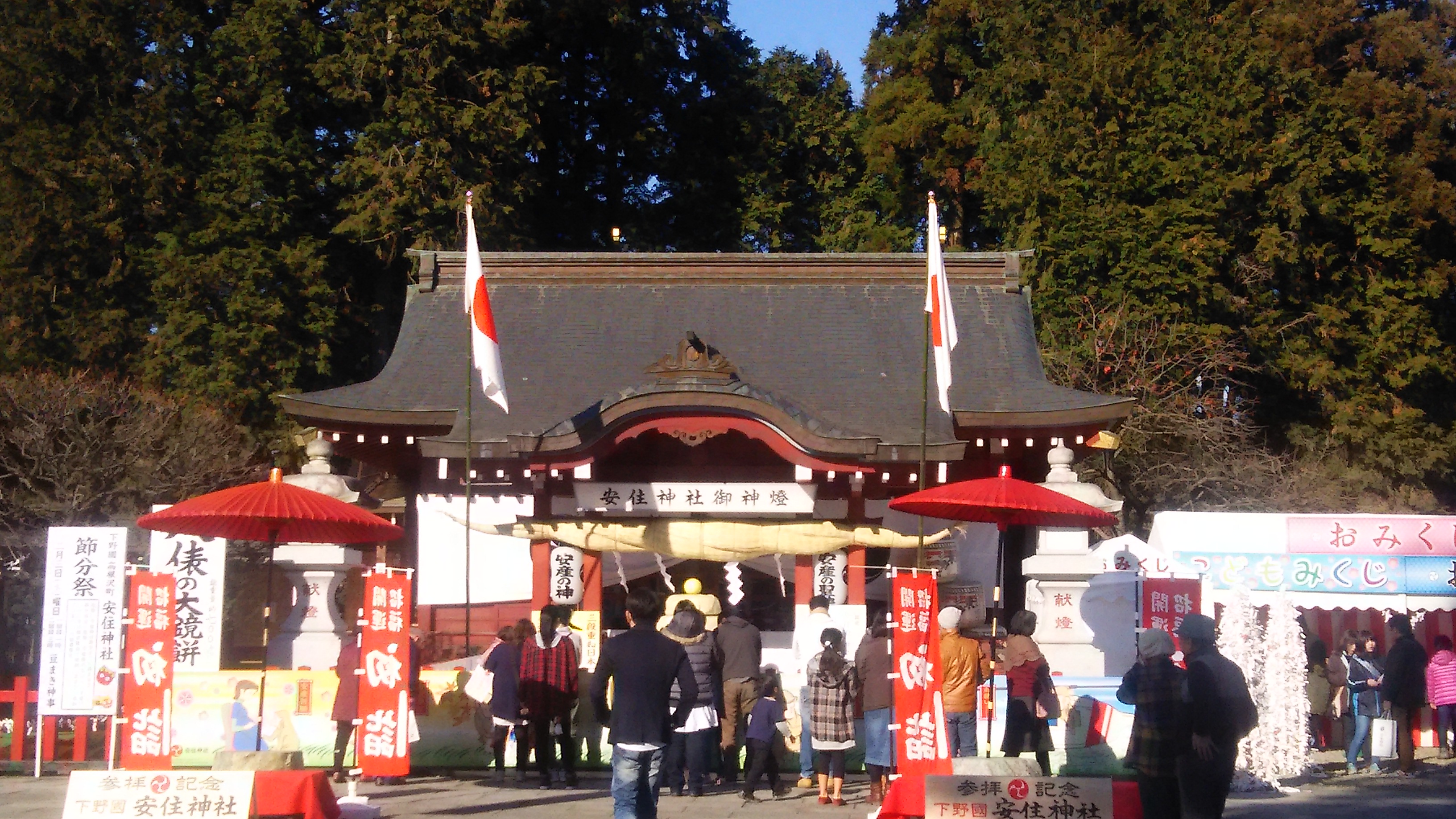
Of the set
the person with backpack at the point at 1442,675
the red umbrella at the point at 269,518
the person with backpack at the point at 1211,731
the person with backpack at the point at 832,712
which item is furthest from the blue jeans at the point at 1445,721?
the red umbrella at the point at 269,518

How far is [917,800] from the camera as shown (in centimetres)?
924

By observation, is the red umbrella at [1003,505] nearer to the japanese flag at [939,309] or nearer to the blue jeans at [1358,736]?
the japanese flag at [939,309]

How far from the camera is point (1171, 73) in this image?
2702 centimetres

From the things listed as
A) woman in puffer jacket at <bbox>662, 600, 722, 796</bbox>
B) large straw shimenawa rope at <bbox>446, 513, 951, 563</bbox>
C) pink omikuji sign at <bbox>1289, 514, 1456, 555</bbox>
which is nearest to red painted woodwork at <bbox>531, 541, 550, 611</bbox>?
large straw shimenawa rope at <bbox>446, 513, 951, 563</bbox>

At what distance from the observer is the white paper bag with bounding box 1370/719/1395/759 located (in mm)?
15148

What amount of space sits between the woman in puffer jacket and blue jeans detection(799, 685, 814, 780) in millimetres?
752

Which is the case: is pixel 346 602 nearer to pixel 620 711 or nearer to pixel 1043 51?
pixel 620 711

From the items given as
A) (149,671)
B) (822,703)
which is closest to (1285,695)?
(822,703)

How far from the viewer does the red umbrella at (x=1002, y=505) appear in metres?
11.5

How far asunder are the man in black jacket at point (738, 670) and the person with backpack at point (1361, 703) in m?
6.45

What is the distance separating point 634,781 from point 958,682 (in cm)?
382

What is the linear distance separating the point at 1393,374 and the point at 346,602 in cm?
1993

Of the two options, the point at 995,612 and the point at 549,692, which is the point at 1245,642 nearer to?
Answer: the point at 995,612

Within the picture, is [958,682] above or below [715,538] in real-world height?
below
